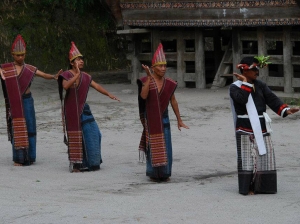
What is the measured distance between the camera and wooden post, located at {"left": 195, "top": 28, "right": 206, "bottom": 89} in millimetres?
18562

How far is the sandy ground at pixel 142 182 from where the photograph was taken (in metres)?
8.18

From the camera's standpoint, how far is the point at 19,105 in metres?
11.3

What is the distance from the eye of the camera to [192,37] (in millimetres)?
18734

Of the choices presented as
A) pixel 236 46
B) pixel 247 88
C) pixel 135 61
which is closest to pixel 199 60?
pixel 236 46

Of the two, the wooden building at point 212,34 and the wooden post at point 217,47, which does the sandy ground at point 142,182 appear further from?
the wooden post at point 217,47

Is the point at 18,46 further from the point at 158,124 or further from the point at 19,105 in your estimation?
the point at 158,124

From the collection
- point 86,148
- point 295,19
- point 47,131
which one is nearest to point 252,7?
point 295,19

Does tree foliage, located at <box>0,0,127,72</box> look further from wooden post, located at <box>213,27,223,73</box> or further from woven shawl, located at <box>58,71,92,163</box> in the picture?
woven shawl, located at <box>58,71,92,163</box>

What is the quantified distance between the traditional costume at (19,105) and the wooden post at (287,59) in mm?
7180

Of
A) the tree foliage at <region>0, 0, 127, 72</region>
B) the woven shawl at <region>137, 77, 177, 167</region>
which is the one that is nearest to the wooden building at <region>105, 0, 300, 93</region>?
the tree foliage at <region>0, 0, 127, 72</region>

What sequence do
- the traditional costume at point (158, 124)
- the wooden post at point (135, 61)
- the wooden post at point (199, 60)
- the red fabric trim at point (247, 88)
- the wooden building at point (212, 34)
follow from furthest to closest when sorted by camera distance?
1. the wooden post at point (135, 61)
2. the wooden post at point (199, 60)
3. the wooden building at point (212, 34)
4. the traditional costume at point (158, 124)
5. the red fabric trim at point (247, 88)

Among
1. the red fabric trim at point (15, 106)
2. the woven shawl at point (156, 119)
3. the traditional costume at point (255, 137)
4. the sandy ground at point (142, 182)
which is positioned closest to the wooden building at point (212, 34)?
the sandy ground at point (142, 182)

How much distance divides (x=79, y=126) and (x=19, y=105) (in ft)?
3.41

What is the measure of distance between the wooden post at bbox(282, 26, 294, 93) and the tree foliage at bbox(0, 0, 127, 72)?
6545 mm
